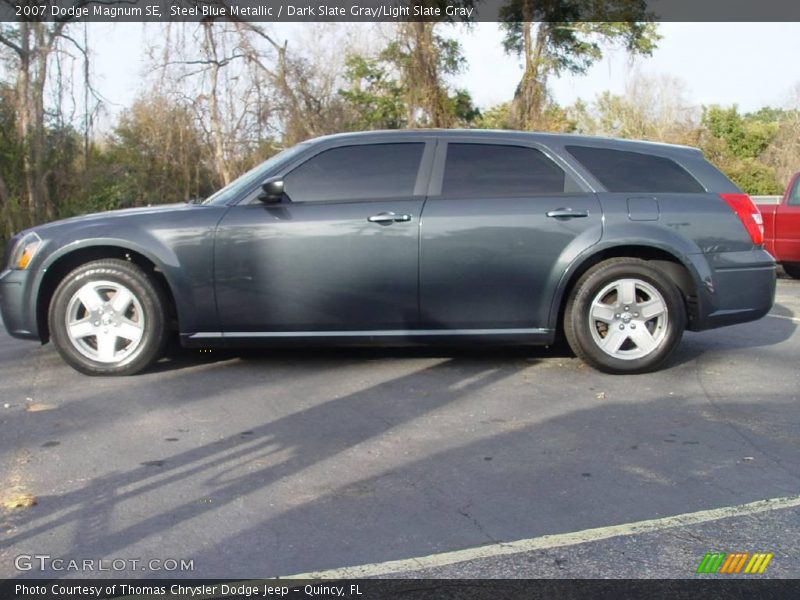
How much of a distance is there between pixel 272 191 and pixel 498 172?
154 centimetres

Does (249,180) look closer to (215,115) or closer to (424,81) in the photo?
(215,115)

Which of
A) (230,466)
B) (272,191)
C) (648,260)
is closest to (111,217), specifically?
(272,191)

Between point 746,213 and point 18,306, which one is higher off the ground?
point 746,213

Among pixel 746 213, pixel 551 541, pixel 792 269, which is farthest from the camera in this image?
pixel 792 269

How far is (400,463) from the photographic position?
450 centimetres

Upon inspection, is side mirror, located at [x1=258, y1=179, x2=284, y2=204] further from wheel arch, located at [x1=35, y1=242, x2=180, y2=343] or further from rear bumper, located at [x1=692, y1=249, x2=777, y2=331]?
rear bumper, located at [x1=692, y1=249, x2=777, y2=331]

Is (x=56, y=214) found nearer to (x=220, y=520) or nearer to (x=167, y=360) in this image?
(x=167, y=360)

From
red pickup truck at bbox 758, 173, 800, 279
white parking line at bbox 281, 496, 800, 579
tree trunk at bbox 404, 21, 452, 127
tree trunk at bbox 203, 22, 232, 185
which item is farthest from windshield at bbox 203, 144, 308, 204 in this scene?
tree trunk at bbox 404, 21, 452, 127

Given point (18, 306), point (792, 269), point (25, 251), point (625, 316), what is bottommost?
point (792, 269)

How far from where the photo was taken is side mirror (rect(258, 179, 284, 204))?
6086mm

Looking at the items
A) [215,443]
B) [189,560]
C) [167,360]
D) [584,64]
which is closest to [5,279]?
[167,360]

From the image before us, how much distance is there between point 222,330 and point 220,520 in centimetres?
257

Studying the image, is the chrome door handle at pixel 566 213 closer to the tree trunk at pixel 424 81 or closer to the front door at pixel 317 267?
the front door at pixel 317 267

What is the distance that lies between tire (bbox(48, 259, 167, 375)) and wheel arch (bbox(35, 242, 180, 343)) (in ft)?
0.27
